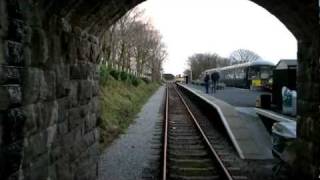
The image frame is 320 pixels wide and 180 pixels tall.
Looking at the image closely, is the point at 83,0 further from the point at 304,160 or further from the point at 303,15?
the point at 304,160

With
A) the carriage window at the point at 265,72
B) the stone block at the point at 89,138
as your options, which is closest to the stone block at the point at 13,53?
the stone block at the point at 89,138

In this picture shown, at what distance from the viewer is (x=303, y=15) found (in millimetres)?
8469

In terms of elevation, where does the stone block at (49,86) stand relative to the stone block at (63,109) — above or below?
above

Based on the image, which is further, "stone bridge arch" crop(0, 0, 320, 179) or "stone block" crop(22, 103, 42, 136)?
"stone block" crop(22, 103, 42, 136)

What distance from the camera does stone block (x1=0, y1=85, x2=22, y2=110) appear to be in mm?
4984

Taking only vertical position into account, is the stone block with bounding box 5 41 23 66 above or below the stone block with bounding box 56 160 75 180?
above

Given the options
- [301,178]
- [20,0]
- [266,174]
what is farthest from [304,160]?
[20,0]

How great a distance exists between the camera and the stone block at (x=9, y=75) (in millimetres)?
4938

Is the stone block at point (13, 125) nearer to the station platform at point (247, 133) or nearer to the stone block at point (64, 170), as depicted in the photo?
the stone block at point (64, 170)

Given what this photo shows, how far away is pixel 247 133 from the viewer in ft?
49.0

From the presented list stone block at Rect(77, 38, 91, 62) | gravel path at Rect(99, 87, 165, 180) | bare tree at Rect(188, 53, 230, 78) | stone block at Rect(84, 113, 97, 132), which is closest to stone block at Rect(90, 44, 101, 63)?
stone block at Rect(77, 38, 91, 62)

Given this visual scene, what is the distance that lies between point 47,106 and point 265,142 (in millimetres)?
9057

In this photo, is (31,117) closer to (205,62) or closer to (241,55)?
(205,62)

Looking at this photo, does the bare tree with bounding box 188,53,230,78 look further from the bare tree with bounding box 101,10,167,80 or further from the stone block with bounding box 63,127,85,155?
the stone block with bounding box 63,127,85,155
